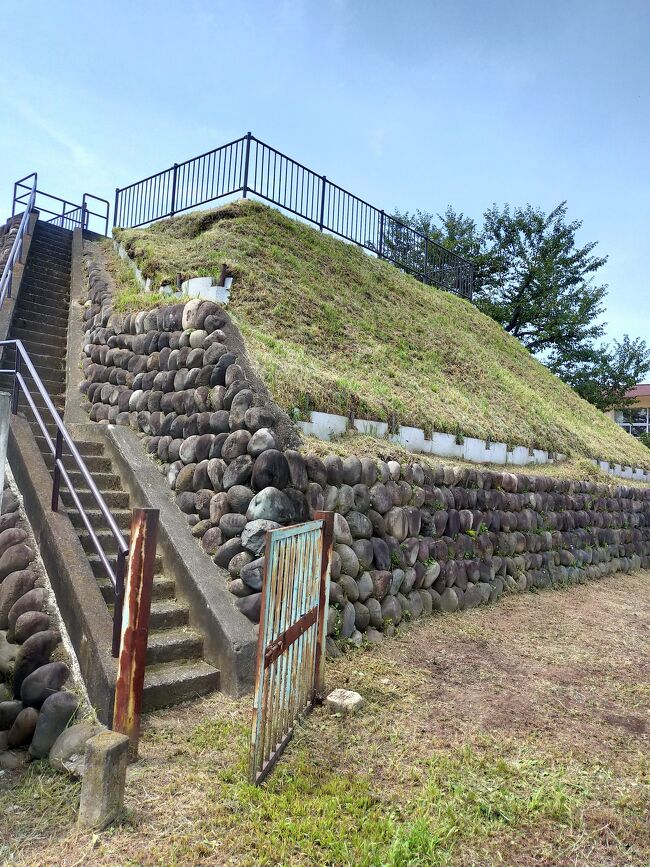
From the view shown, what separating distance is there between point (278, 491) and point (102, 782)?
262 centimetres

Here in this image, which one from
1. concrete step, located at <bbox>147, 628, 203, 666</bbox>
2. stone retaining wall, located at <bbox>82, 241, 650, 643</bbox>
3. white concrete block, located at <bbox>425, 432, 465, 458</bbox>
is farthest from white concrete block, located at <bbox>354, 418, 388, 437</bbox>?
concrete step, located at <bbox>147, 628, 203, 666</bbox>

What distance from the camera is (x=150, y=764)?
3.25m

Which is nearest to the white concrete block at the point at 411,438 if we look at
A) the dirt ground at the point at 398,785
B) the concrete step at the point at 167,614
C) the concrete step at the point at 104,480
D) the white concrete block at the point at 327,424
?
the white concrete block at the point at 327,424

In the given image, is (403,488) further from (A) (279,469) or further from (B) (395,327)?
(B) (395,327)

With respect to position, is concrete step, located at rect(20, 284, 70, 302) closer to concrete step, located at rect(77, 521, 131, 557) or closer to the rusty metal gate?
concrete step, located at rect(77, 521, 131, 557)

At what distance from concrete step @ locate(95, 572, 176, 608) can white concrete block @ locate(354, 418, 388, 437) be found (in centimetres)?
301

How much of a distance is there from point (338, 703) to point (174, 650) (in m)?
1.22

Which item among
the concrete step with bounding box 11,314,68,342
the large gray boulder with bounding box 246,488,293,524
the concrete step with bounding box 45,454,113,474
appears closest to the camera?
the large gray boulder with bounding box 246,488,293,524

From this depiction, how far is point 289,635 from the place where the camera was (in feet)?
11.1

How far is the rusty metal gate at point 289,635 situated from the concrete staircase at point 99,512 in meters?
0.78

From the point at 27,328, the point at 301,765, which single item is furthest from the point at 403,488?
the point at 27,328

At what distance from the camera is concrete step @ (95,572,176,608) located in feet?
14.9

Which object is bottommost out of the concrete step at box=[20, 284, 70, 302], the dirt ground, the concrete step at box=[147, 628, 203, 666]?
the dirt ground

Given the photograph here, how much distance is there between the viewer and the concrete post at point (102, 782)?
2709 mm
